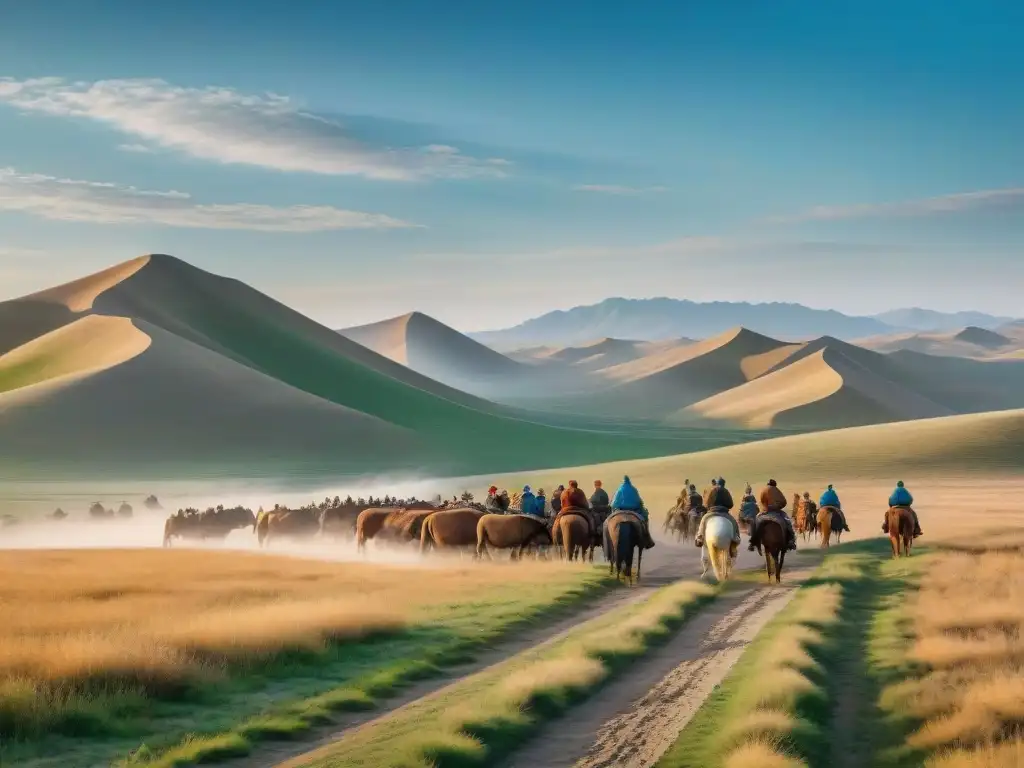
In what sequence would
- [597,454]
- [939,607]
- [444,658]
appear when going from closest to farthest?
1. [444,658]
2. [939,607]
3. [597,454]

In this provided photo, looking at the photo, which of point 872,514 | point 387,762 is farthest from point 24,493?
point 387,762

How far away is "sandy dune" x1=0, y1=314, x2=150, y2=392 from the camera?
170250 mm

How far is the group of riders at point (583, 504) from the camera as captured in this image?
29.4 meters

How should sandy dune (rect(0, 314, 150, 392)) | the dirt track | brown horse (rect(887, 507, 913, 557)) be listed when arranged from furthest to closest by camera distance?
sandy dune (rect(0, 314, 150, 392)), brown horse (rect(887, 507, 913, 557)), the dirt track

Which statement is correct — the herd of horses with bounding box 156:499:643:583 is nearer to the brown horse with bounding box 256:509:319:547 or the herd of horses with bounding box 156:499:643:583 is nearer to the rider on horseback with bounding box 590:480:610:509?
the brown horse with bounding box 256:509:319:547

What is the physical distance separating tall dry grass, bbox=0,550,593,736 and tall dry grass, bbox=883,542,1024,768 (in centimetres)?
878

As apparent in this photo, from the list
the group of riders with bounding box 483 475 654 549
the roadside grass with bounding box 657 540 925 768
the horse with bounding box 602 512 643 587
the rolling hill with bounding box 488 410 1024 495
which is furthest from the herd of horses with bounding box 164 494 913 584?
the rolling hill with bounding box 488 410 1024 495

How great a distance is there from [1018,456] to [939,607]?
252ft

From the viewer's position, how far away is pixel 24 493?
97062 mm

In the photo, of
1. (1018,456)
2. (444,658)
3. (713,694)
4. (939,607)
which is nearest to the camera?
(713,694)

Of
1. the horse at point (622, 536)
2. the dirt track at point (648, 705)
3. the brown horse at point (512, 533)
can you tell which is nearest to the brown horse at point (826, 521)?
the brown horse at point (512, 533)

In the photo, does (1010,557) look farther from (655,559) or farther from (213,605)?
(213,605)

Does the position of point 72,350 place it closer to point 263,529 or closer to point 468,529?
point 263,529

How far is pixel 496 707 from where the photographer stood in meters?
14.5
